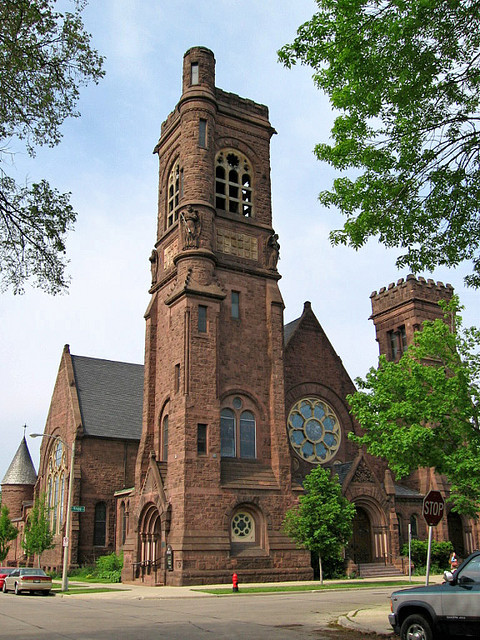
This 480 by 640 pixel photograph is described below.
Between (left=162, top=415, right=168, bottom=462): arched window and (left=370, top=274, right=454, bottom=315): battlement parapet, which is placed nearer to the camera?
(left=162, top=415, right=168, bottom=462): arched window

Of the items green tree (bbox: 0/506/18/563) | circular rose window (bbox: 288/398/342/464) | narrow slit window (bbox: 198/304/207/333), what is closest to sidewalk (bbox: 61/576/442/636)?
circular rose window (bbox: 288/398/342/464)

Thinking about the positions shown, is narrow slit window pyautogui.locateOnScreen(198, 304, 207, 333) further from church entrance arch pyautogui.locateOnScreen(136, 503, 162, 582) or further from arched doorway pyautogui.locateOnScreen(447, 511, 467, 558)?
arched doorway pyautogui.locateOnScreen(447, 511, 467, 558)

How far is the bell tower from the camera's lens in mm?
30891

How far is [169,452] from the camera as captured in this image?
32.7m

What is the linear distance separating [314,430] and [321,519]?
31.3ft

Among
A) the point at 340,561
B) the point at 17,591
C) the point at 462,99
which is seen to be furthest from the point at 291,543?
the point at 462,99

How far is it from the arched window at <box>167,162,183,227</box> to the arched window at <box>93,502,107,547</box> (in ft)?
61.8

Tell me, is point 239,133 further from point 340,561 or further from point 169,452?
point 340,561

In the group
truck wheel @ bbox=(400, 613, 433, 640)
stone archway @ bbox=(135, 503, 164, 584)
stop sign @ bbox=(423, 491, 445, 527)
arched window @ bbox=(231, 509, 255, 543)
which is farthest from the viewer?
arched window @ bbox=(231, 509, 255, 543)

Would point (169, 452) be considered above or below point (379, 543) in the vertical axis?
above

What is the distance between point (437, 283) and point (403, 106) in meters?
38.3

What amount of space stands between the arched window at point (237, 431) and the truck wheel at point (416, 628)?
22.7 meters

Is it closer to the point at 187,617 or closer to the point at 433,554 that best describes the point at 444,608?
the point at 187,617

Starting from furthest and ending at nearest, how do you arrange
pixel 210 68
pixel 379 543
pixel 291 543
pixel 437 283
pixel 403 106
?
pixel 437 283 < pixel 210 68 < pixel 379 543 < pixel 291 543 < pixel 403 106
